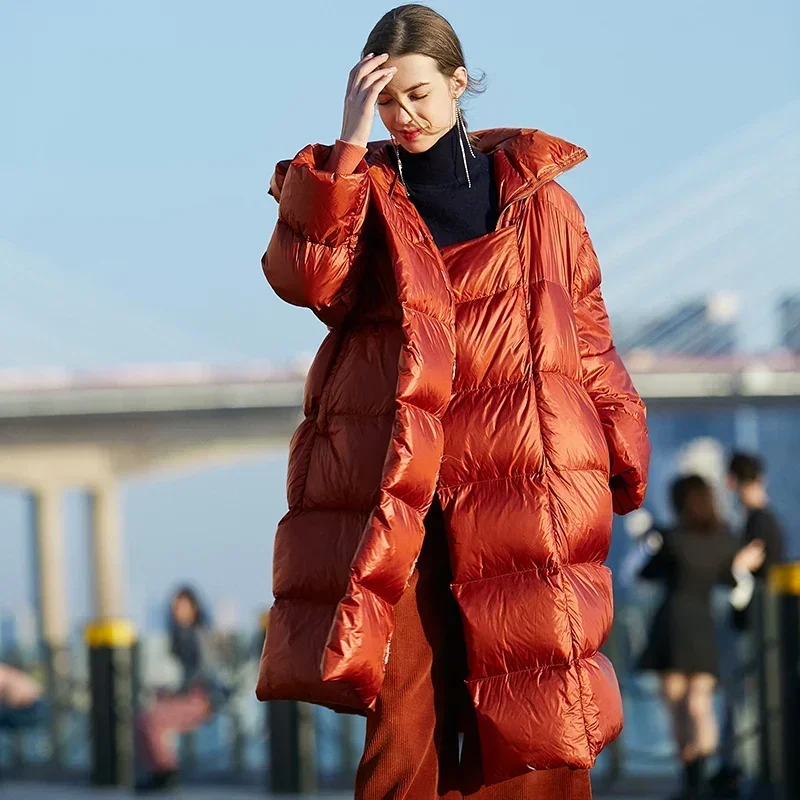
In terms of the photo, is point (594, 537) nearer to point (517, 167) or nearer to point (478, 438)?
point (478, 438)

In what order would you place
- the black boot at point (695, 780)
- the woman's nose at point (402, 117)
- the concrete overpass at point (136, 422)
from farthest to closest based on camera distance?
the concrete overpass at point (136, 422), the black boot at point (695, 780), the woman's nose at point (402, 117)

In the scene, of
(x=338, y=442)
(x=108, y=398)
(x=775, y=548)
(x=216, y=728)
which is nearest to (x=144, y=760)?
(x=216, y=728)

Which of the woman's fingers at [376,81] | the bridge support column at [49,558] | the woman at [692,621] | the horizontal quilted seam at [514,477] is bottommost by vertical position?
the bridge support column at [49,558]

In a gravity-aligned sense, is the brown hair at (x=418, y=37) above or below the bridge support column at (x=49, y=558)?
above

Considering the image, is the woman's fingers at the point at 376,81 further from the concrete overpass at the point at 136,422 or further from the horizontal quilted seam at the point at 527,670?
the concrete overpass at the point at 136,422

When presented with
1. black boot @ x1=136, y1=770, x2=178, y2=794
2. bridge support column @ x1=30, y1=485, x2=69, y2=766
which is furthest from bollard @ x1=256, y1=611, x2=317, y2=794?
bridge support column @ x1=30, y1=485, x2=69, y2=766

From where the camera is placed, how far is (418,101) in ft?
8.46

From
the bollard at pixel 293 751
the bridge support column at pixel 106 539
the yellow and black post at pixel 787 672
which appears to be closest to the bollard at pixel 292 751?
the bollard at pixel 293 751

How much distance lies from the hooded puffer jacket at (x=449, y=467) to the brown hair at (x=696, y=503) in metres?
3.21

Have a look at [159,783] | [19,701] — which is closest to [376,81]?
[159,783]

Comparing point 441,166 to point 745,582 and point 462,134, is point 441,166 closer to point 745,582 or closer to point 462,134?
point 462,134

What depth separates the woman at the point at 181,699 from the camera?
7324 millimetres

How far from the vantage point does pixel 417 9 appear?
261 centimetres

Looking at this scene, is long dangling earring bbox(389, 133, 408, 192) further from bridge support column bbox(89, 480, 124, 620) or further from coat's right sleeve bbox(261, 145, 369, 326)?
bridge support column bbox(89, 480, 124, 620)
